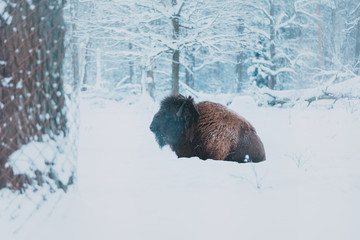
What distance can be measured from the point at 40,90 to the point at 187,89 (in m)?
10.7

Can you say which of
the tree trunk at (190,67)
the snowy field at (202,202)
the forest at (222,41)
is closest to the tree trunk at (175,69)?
the forest at (222,41)

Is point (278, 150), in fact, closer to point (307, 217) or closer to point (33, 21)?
point (307, 217)

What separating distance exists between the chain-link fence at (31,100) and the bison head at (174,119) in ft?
6.11

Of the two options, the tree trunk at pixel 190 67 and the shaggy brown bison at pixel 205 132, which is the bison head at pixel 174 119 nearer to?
the shaggy brown bison at pixel 205 132

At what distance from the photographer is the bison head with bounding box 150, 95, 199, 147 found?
3975 mm

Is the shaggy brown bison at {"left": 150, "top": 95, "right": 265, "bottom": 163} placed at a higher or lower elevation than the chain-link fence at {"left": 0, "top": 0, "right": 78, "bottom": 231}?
lower

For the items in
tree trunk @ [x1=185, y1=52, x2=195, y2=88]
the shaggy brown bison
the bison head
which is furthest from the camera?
tree trunk @ [x1=185, y1=52, x2=195, y2=88]

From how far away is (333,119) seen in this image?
25.5 feet

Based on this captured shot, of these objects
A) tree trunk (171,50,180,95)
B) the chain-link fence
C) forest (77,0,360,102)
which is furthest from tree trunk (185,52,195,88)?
the chain-link fence

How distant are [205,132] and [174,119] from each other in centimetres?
48

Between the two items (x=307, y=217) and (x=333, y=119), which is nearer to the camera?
(x=307, y=217)

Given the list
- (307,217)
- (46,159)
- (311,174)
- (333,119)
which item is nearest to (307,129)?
(333,119)

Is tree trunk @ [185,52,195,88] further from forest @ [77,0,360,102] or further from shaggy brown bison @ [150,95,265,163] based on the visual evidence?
shaggy brown bison @ [150,95,265,163]

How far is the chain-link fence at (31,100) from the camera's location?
2.15 meters
